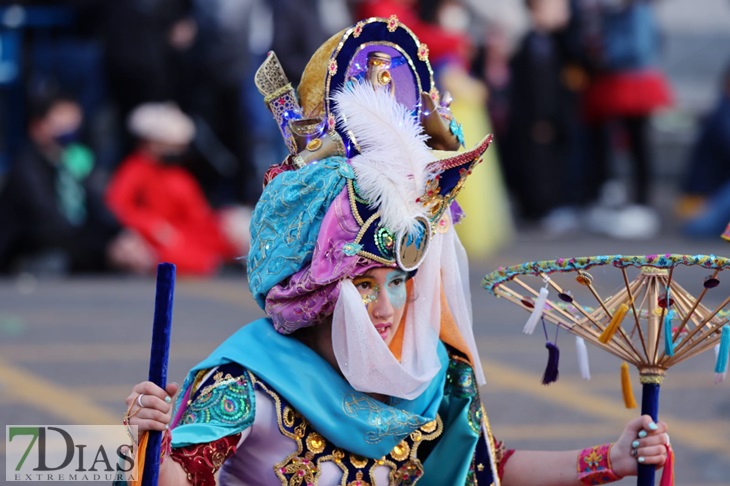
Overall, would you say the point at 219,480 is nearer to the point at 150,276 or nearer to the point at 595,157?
the point at 150,276

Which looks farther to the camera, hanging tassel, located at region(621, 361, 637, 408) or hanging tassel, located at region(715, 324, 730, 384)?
hanging tassel, located at region(621, 361, 637, 408)

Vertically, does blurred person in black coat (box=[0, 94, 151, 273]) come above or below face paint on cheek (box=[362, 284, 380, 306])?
above

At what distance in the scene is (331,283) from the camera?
12.2ft

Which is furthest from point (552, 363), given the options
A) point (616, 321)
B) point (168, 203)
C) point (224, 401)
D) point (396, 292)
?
point (168, 203)

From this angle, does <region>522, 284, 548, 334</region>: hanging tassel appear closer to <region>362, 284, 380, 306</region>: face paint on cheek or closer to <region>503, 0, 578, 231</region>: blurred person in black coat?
<region>362, 284, 380, 306</region>: face paint on cheek

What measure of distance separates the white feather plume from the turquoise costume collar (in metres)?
0.38

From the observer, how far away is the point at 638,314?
383 centimetres

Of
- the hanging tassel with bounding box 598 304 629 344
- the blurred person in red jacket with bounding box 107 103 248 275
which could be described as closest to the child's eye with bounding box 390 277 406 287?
the hanging tassel with bounding box 598 304 629 344

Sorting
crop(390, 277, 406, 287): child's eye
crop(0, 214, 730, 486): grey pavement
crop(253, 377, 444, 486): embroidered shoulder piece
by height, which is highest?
crop(0, 214, 730, 486): grey pavement

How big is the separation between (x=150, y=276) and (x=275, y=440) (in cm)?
702

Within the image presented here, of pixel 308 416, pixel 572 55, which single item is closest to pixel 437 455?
pixel 308 416

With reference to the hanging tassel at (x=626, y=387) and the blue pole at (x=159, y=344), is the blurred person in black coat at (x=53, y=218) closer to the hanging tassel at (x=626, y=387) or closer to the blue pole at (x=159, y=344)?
the hanging tassel at (x=626, y=387)

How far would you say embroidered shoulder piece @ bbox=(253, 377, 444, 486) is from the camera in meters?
3.82

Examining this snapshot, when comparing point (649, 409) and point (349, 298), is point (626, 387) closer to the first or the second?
point (649, 409)
